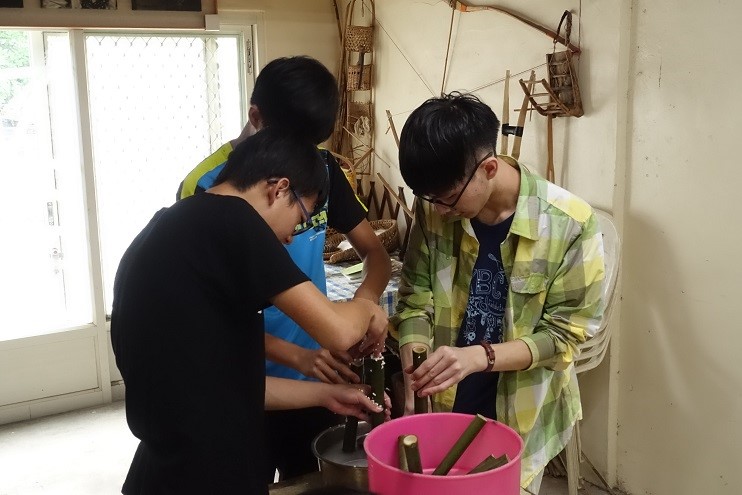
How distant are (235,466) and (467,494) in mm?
355

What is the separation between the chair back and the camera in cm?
262

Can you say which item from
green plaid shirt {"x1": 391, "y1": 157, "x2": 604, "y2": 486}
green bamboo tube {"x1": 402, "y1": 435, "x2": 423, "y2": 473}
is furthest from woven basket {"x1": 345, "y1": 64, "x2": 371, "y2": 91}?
green bamboo tube {"x1": 402, "y1": 435, "x2": 423, "y2": 473}

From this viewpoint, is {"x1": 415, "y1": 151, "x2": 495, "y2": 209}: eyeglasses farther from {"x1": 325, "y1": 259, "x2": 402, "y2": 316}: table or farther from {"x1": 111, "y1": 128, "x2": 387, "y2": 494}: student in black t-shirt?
{"x1": 325, "y1": 259, "x2": 402, "y2": 316}: table

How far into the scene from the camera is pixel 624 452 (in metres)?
2.85

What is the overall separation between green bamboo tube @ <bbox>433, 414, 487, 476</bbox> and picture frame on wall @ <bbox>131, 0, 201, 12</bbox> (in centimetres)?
308

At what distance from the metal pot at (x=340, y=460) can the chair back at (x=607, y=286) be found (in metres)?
1.49

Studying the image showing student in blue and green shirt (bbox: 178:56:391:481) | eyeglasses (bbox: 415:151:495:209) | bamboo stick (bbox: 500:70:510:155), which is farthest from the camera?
bamboo stick (bbox: 500:70:510:155)

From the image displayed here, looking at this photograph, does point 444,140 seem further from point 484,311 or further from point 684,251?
point 684,251

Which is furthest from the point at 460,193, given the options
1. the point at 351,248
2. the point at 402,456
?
the point at 351,248

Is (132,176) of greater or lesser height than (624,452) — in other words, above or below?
above

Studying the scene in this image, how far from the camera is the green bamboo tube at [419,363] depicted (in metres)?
1.38

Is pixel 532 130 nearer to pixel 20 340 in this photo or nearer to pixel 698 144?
pixel 698 144

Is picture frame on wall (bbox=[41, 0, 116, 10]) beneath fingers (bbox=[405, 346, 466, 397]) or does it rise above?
above

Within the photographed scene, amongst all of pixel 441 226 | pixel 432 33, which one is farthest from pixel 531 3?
pixel 441 226
